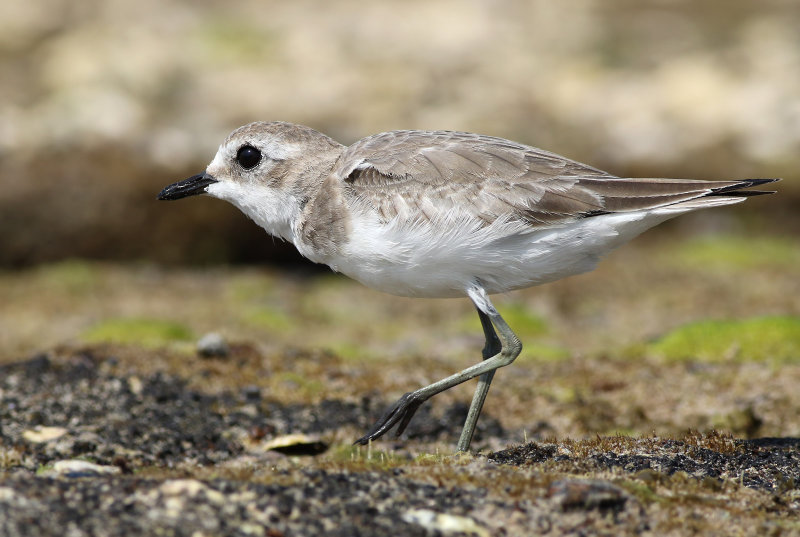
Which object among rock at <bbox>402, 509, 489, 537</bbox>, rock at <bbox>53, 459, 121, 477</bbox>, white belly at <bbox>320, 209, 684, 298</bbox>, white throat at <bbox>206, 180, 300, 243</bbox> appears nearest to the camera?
rock at <bbox>402, 509, 489, 537</bbox>

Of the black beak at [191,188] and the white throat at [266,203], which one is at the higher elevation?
the black beak at [191,188]

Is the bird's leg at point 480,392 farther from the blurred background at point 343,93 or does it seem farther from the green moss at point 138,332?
the blurred background at point 343,93

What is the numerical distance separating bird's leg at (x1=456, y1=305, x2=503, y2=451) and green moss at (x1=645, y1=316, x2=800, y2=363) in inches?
144

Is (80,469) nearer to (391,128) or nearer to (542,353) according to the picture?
(542,353)

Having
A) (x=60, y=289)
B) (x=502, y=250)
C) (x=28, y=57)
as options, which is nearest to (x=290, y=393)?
(x=502, y=250)

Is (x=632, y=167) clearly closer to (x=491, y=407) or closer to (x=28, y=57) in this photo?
(x=491, y=407)

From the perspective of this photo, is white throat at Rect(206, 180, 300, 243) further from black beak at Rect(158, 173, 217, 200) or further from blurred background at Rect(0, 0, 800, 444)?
blurred background at Rect(0, 0, 800, 444)

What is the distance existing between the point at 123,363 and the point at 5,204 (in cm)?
766

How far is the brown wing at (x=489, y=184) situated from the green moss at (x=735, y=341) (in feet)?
13.1

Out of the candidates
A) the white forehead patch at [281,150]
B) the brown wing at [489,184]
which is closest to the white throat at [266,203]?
the white forehead patch at [281,150]

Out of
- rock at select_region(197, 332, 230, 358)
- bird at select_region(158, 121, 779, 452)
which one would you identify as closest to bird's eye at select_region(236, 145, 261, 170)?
bird at select_region(158, 121, 779, 452)

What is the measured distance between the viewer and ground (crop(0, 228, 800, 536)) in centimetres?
519

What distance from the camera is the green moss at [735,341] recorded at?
10469mm

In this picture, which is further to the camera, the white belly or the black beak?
the black beak
